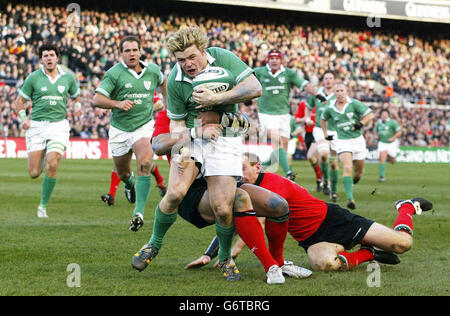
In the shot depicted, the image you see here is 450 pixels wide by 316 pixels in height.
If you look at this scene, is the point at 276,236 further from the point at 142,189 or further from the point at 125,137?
the point at 125,137

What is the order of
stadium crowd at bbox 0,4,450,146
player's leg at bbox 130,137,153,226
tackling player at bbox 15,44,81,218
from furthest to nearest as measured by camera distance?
stadium crowd at bbox 0,4,450,146
tackling player at bbox 15,44,81,218
player's leg at bbox 130,137,153,226

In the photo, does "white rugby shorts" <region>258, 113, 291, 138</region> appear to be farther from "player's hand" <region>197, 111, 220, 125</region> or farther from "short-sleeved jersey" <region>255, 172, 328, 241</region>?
"player's hand" <region>197, 111, 220, 125</region>

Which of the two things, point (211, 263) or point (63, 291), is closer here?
point (63, 291)

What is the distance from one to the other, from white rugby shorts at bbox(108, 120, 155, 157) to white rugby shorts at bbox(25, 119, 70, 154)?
0.88 metres

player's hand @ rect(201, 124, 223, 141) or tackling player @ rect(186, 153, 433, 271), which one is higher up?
player's hand @ rect(201, 124, 223, 141)

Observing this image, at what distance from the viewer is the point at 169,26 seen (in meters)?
35.7

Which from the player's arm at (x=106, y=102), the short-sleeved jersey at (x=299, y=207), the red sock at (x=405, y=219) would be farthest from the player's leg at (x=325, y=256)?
the player's arm at (x=106, y=102)

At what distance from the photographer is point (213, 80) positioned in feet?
16.9

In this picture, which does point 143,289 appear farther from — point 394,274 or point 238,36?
point 238,36

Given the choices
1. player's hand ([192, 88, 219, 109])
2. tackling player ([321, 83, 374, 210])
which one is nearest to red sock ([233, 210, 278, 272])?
player's hand ([192, 88, 219, 109])

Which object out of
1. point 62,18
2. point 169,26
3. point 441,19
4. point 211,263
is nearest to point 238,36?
point 169,26

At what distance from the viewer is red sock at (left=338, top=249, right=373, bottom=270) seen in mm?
5535

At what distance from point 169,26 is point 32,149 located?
26.8m
